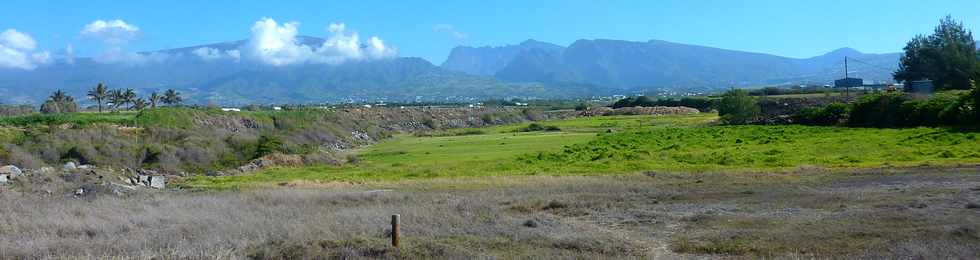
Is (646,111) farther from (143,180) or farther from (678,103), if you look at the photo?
(143,180)

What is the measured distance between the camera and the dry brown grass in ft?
44.2

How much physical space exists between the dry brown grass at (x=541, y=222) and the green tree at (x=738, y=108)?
4897 centimetres

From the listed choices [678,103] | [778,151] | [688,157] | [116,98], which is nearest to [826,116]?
[778,151]

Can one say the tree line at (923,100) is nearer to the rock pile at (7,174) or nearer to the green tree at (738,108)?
the green tree at (738,108)

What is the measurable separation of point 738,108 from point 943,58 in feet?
66.0

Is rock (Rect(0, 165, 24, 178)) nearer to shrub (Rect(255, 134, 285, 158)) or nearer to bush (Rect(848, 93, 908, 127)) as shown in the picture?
shrub (Rect(255, 134, 285, 158))

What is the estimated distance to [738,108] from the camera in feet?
258

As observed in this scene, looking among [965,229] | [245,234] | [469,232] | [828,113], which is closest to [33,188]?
[245,234]

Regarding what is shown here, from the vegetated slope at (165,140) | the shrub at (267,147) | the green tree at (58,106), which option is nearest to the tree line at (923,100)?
the vegetated slope at (165,140)

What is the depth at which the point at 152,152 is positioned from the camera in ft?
150

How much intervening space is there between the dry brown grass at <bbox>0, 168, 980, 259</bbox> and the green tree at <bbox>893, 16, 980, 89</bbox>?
54.4 metres

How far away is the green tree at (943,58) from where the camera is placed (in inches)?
2894

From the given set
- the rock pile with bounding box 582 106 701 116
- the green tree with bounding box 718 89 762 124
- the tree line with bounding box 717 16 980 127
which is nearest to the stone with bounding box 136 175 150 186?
the tree line with bounding box 717 16 980 127

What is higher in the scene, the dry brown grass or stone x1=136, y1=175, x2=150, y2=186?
the dry brown grass
